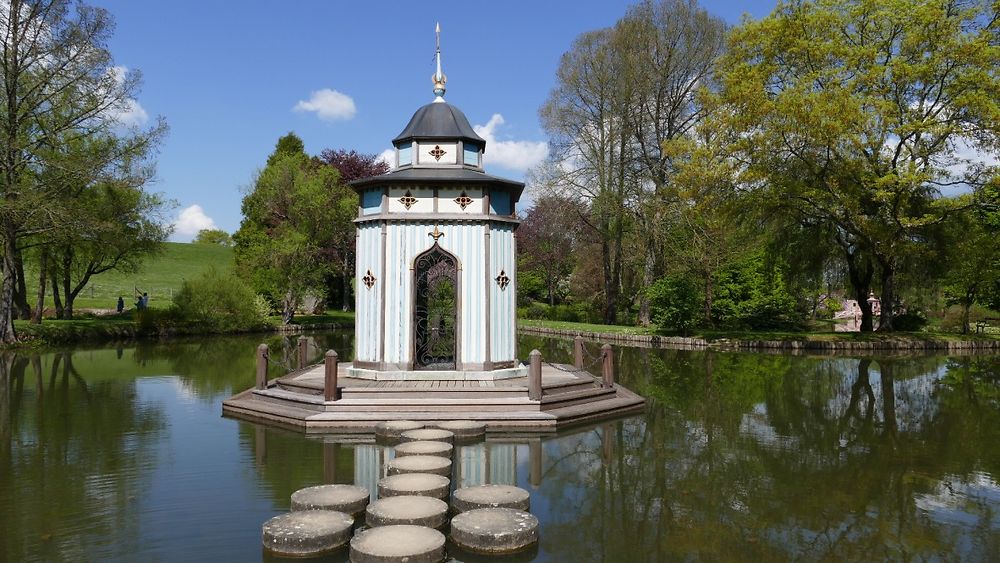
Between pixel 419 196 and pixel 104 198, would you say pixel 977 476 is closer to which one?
pixel 419 196

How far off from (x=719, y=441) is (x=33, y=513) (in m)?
9.08

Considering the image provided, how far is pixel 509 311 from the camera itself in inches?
554

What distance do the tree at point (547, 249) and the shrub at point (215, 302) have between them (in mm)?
19105

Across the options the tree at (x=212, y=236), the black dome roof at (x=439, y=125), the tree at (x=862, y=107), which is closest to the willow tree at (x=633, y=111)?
the tree at (x=862, y=107)

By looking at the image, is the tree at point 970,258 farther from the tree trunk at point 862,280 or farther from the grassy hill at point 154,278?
the grassy hill at point 154,278

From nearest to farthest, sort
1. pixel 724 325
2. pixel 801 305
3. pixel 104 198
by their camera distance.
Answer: pixel 104 198 < pixel 724 325 < pixel 801 305

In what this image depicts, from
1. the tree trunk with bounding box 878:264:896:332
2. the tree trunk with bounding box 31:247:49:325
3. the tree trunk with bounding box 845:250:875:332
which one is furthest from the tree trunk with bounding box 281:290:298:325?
the tree trunk with bounding box 878:264:896:332

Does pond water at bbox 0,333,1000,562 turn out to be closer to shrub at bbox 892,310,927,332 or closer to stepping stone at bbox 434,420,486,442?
stepping stone at bbox 434,420,486,442

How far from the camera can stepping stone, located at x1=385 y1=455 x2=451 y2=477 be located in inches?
313

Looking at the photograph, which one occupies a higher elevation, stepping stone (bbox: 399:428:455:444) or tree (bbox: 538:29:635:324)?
tree (bbox: 538:29:635:324)

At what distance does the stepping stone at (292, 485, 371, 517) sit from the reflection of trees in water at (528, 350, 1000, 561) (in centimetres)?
200

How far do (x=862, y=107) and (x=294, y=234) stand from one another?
2840 centimetres

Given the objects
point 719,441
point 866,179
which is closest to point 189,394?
point 719,441

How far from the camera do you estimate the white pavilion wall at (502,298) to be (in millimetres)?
13789
